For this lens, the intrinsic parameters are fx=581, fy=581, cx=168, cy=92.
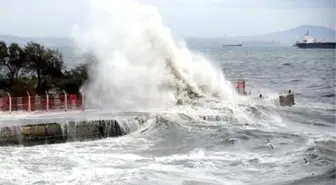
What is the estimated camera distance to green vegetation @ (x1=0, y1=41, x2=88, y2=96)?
31.0 metres

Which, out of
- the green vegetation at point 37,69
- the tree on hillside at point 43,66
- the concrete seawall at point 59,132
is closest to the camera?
the concrete seawall at point 59,132

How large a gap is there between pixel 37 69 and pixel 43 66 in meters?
0.37

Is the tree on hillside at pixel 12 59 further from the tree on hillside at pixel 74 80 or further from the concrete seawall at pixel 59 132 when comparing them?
the concrete seawall at pixel 59 132

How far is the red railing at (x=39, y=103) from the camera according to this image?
26.0m

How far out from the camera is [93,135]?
75.9 feet

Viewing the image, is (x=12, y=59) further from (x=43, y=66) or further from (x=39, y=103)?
(x=39, y=103)

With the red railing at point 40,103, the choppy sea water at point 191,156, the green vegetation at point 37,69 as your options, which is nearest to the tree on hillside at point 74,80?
the green vegetation at point 37,69

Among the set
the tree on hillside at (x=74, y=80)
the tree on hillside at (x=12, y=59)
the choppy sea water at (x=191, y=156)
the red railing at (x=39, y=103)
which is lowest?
the choppy sea water at (x=191, y=156)

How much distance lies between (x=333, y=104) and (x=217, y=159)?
22608mm

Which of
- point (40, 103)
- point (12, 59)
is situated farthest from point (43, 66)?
point (40, 103)

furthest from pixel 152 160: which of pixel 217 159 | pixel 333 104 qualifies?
pixel 333 104

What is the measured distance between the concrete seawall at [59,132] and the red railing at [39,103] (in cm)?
362

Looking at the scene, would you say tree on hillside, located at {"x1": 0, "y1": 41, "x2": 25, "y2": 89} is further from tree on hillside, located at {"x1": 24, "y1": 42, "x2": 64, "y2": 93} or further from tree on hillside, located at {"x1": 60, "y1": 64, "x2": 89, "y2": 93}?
tree on hillside, located at {"x1": 60, "y1": 64, "x2": 89, "y2": 93}

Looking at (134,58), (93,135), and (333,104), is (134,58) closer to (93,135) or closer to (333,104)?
(93,135)
